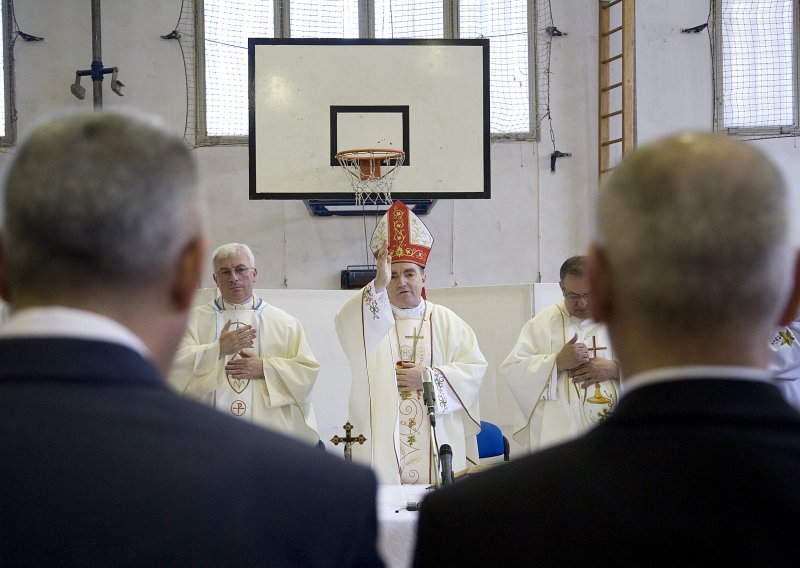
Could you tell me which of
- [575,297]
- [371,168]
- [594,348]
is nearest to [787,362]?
[594,348]

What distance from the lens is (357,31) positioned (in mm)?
10266

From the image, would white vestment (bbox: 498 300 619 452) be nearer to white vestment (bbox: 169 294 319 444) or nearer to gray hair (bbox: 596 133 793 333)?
white vestment (bbox: 169 294 319 444)

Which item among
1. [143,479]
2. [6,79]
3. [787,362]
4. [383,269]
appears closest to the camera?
[143,479]

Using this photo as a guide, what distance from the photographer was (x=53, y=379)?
996 mm

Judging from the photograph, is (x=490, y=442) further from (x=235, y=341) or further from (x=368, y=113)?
(x=368, y=113)

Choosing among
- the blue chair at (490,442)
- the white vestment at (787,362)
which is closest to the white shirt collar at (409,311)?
the blue chair at (490,442)

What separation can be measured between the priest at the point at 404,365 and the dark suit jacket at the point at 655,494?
4.07m

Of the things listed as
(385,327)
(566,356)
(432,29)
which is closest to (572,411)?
(566,356)

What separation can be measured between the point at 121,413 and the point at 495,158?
9.46m

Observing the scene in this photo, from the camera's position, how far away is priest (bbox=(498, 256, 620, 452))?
5.21m

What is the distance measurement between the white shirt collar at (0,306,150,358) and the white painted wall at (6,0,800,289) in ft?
29.7

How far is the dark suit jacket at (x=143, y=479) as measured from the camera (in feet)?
3.06

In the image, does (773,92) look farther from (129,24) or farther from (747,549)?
(747,549)

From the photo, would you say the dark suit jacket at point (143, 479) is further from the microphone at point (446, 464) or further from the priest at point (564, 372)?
the priest at point (564, 372)
